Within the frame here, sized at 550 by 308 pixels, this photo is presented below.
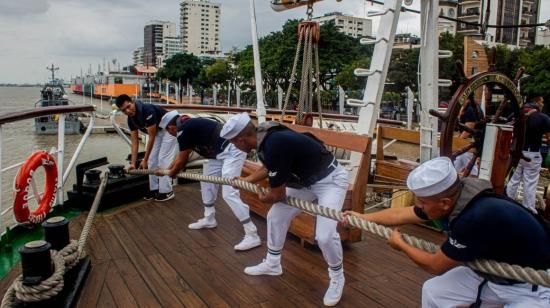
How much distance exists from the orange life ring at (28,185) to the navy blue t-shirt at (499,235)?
359 centimetres

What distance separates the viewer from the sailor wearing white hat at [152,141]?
5.32 meters

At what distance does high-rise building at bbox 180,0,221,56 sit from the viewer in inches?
5492

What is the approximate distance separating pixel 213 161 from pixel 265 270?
4.94ft

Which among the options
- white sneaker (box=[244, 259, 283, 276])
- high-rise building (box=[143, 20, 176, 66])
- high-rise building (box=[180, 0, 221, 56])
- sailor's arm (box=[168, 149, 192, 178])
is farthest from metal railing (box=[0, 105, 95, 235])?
high-rise building (box=[143, 20, 176, 66])

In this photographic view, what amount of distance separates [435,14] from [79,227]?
14.0ft

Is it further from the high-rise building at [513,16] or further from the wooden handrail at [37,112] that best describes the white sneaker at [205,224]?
the high-rise building at [513,16]

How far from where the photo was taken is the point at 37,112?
4344mm

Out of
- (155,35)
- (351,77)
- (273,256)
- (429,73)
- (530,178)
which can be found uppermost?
(155,35)

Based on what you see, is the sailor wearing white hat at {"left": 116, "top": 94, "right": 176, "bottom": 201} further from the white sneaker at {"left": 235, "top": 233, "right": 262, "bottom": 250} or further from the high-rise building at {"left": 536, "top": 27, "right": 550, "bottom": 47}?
→ the high-rise building at {"left": 536, "top": 27, "right": 550, "bottom": 47}

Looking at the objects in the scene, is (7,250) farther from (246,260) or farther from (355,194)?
(355,194)

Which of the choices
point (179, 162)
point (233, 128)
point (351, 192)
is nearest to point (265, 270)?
point (351, 192)

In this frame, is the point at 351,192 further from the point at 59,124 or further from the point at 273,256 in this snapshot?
the point at 59,124

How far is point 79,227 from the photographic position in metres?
4.66

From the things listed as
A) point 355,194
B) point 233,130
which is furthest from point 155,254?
point 355,194
